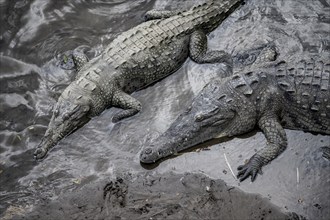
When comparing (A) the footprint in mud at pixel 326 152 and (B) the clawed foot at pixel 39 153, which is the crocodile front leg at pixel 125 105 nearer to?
(B) the clawed foot at pixel 39 153

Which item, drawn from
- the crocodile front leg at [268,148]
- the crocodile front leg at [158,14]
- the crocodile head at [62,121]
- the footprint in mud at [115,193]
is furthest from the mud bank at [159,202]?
the crocodile front leg at [158,14]

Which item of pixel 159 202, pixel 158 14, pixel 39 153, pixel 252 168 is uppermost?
pixel 158 14

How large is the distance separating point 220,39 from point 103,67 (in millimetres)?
1702

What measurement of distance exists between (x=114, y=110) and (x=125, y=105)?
0.21 m

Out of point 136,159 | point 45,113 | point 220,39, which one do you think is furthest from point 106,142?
point 220,39

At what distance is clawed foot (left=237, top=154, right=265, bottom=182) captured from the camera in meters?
5.07

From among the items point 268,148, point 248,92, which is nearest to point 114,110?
point 248,92

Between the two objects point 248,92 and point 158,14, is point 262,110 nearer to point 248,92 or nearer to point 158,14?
point 248,92

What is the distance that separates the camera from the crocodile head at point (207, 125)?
535 centimetres

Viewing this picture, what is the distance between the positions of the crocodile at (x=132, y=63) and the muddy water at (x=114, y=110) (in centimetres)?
12

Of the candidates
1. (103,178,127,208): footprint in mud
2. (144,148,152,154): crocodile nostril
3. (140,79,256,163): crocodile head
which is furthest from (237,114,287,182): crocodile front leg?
(103,178,127,208): footprint in mud

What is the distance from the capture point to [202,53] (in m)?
6.31

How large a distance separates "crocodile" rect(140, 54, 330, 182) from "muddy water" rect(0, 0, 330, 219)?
135mm

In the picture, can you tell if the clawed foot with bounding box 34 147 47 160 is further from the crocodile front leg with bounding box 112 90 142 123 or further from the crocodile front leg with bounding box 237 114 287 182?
the crocodile front leg with bounding box 237 114 287 182
